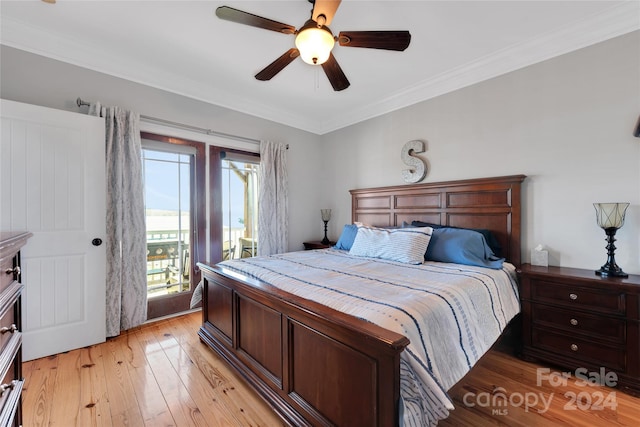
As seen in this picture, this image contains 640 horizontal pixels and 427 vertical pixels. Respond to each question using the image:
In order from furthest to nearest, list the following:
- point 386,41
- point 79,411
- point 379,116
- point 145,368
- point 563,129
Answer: point 379,116
point 563,129
point 145,368
point 386,41
point 79,411

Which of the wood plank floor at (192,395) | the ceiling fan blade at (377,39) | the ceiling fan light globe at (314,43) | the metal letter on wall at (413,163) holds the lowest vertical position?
the wood plank floor at (192,395)

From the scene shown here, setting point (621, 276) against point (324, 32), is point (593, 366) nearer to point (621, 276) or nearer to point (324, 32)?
point (621, 276)

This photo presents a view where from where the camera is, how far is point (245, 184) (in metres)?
3.77

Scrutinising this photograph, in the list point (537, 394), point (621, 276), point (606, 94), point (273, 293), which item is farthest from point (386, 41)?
point (537, 394)

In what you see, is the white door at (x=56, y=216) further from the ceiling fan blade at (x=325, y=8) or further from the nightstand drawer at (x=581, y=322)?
the nightstand drawer at (x=581, y=322)

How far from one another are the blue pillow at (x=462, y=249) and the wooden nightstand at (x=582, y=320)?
0.86 ft

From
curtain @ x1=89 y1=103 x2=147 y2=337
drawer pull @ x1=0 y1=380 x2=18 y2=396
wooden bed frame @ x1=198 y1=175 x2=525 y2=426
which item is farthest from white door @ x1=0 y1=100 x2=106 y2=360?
drawer pull @ x1=0 y1=380 x2=18 y2=396

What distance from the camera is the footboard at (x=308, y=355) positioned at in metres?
1.09

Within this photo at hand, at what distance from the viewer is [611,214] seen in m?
1.96

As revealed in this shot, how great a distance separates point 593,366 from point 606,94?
6.82 ft

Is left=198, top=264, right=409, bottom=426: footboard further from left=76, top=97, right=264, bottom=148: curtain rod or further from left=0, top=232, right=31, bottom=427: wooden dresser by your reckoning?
left=76, top=97, right=264, bottom=148: curtain rod

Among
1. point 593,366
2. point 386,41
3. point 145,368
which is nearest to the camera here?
point 386,41

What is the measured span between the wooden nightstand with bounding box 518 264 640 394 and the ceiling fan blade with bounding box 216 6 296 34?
8.42 feet

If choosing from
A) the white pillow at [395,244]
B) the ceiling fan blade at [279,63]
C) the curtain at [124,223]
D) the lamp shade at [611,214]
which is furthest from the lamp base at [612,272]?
the curtain at [124,223]
